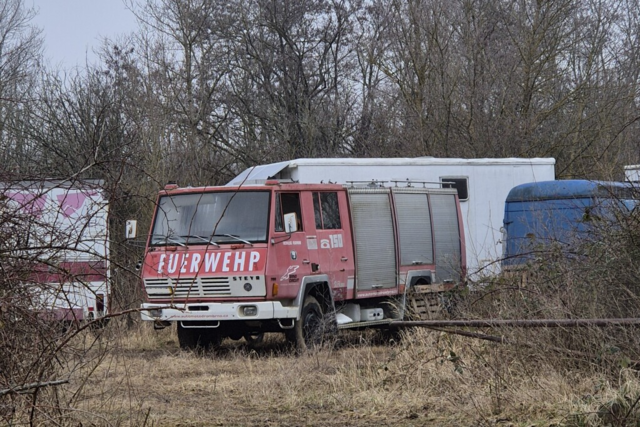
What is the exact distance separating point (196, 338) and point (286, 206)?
8.18ft

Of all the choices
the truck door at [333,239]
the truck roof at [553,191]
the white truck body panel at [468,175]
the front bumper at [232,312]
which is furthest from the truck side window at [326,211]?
the truck roof at [553,191]

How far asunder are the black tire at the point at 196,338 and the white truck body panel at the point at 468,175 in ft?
12.2

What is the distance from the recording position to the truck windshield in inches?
522

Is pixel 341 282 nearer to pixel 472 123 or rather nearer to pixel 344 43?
pixel 472 123

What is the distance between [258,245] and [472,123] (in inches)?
547

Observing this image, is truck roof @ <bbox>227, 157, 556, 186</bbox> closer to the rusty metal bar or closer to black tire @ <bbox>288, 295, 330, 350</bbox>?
black tire @ <bbox>288, 295, 330, 350</bbox>

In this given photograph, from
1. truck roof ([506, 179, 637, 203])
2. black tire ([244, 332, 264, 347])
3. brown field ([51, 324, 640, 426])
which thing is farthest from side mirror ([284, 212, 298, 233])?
truck roof ([506, 179, 637, 203])

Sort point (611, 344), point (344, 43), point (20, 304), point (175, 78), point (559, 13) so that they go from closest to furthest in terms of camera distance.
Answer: point (20, 304) < point (611, 344) < point (559, 13) < point (175, 78) < point (344, 43)

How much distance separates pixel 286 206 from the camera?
13719 millimetres

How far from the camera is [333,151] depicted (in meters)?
29.5

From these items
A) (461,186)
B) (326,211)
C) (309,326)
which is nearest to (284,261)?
(309,326)

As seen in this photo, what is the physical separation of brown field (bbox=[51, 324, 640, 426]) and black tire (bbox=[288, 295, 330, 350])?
5.89 ft

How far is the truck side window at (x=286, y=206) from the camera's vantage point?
13430mm

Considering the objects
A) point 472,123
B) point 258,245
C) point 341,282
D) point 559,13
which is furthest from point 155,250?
point 559,13
